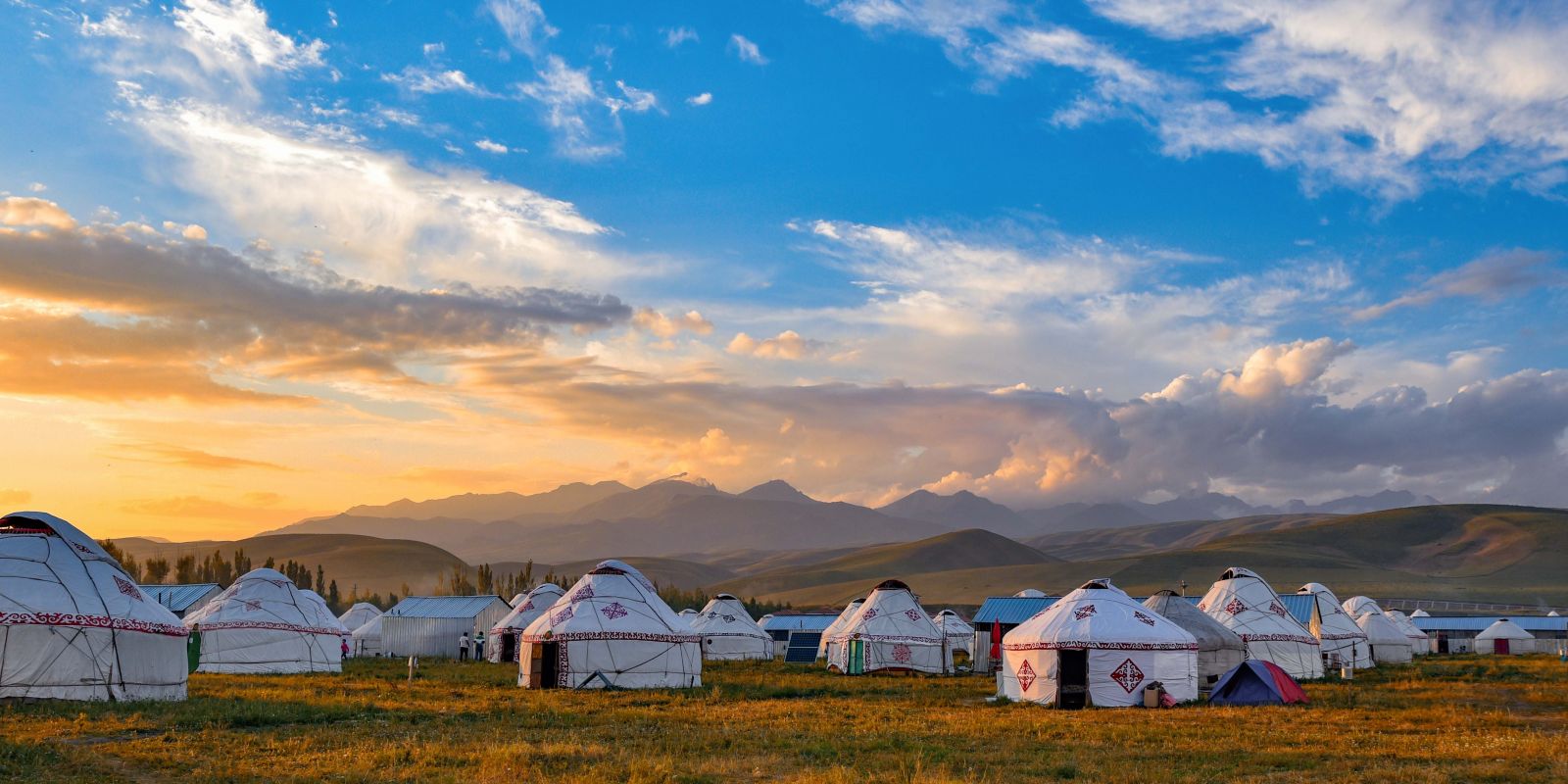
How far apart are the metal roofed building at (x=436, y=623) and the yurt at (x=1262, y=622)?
1466 inches

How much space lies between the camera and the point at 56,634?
82.9ft

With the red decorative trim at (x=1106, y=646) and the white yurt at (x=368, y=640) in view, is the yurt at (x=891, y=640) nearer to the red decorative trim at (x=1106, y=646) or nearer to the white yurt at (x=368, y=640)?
the red decorative trim at (x=1106, y=646)

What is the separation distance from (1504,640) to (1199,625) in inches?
2434

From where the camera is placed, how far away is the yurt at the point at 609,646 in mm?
34000

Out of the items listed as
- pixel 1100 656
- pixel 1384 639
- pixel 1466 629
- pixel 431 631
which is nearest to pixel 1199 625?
pixel 1100 656

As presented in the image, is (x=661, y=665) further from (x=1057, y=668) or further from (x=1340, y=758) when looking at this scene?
(x=1340, y=758)

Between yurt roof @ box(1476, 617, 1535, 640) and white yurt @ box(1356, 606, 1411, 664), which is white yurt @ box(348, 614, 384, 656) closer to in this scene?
white yurt @ box(1356, 606, 1411, 664)

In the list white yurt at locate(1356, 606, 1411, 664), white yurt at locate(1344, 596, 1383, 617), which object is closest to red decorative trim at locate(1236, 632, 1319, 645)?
white yurt at locate(1356, 606, 1411, 664)

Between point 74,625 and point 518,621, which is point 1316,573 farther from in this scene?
point 74,625

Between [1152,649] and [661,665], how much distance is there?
45.8 feet

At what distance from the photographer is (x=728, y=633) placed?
6375 cm

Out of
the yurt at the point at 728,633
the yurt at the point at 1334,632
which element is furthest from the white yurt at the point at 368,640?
the yurt at the point at 1334,632

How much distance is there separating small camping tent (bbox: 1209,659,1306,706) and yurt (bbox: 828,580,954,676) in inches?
735

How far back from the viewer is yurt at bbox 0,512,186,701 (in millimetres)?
24922
